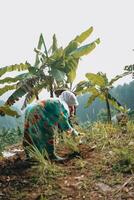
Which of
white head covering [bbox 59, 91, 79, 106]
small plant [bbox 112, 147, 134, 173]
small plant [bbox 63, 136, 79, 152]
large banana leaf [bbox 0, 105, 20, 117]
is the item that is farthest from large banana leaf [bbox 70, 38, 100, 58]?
small plant [bbox 112, 147, 134, 173]

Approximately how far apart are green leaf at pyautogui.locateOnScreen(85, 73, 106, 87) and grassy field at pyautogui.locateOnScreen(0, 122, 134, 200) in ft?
24.8

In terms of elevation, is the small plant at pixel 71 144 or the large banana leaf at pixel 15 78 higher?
the large banana leaf at pixel 15 78

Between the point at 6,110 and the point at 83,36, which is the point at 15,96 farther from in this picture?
the point at 6,110

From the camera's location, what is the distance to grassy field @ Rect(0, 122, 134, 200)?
→ 4648 mm

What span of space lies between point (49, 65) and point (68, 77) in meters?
0.93

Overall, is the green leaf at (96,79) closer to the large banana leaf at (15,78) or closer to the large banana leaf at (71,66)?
the large banana leaf at (71,66)

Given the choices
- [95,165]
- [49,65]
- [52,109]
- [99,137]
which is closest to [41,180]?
[95,165]

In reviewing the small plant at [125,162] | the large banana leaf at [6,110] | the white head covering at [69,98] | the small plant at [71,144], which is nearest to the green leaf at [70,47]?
the large banana leaf at [6,110]

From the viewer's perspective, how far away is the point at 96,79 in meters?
14.2

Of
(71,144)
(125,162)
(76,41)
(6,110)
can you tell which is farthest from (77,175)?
(76,41)

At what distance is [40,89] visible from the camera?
1534 centimetres

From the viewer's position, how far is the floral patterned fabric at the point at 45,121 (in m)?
5.82

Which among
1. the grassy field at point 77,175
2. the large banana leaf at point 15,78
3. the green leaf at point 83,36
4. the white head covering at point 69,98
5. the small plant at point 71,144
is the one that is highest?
the green leaf at point 83,36

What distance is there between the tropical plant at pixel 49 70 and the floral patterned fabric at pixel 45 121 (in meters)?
7.51
